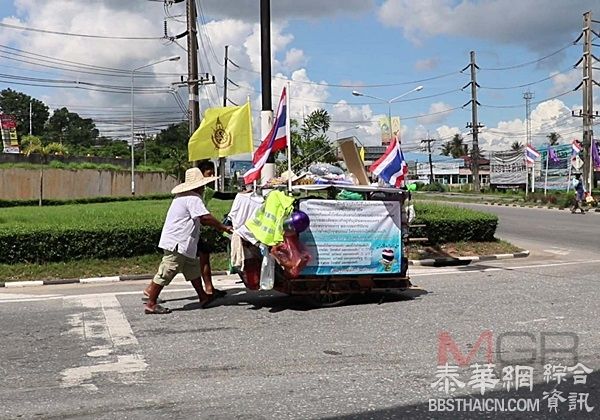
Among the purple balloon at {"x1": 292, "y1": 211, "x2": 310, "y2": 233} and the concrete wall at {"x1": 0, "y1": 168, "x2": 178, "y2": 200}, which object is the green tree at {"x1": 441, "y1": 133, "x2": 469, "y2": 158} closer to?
the concrete wall at {"x1": 0, "y1": 168, "x2": 178, "y2": 200}

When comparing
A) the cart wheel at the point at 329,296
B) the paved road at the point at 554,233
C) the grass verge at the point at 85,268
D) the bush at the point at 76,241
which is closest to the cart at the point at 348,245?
the cart wheel at the point at 329,296

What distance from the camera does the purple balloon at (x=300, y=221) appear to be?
8445mm

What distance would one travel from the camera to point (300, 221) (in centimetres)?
848

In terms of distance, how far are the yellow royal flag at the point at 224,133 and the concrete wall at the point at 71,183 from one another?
1275 inches

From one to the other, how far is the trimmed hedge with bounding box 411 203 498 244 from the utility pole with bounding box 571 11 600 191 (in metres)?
25.9

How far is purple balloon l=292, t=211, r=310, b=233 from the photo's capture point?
27.7 feet

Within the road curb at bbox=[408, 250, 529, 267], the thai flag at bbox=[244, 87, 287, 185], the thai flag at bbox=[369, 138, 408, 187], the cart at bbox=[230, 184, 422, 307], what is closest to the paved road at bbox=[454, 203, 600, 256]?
the road curb at bbox=[408, 250, 529, 267]

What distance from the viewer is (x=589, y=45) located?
133 feet

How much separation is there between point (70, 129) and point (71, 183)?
6132cm

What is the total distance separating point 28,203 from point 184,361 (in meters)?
34.8

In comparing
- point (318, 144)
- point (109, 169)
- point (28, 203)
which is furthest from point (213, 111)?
point (109, 169)

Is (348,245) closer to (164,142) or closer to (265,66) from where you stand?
(265,66)

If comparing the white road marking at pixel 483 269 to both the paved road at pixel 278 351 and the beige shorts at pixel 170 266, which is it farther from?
the beige shorts at pixel 170 266

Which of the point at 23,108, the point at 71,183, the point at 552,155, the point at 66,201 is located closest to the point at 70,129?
the point at 23,108
